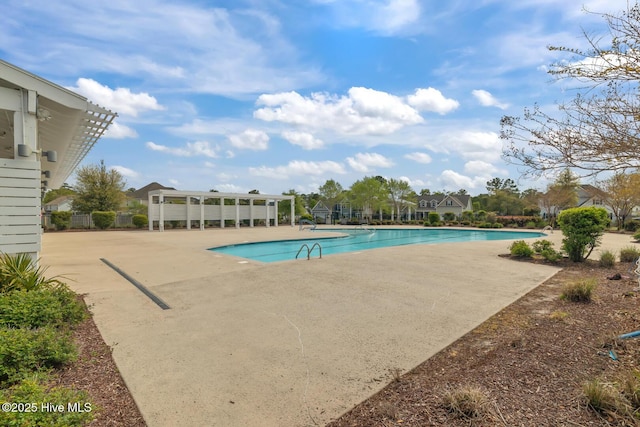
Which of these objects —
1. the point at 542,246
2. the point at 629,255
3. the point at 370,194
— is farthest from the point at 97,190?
the point at 629,255

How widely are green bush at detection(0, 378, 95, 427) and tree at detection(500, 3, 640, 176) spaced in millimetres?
4160

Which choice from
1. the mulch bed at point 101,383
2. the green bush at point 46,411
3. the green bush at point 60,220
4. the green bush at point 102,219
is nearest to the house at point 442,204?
the green bush at point 102,219

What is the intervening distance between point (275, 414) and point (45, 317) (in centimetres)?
311

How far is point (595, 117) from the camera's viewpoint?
2859mm

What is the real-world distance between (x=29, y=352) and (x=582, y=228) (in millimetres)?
11555

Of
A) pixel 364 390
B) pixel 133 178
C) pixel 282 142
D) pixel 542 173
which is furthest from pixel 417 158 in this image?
pixel 133 178

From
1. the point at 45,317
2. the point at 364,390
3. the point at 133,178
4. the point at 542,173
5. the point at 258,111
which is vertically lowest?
the point at 364,390

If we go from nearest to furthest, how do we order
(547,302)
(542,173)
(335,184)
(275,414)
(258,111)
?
(275,414)
(542,173)
(547,302)
(258,111)
(335,184)

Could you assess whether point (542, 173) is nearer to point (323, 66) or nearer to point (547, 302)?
point (547, 302)

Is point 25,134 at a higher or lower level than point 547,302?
higher

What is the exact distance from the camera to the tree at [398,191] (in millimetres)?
44188

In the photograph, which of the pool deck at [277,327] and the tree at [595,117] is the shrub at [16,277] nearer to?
the pool deck at [277,327]

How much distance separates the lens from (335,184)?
1927 inches

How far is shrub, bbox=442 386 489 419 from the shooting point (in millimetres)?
2232
